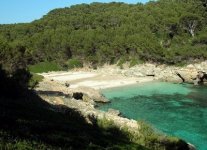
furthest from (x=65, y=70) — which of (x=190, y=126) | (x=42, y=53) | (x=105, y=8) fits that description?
(x=190, y=126)

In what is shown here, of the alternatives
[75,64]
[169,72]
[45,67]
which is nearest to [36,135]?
[169,72]

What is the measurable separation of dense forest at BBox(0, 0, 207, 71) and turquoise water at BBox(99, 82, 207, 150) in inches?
760

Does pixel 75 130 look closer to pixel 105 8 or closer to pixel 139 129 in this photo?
pixel 139 129

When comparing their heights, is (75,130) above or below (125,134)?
above

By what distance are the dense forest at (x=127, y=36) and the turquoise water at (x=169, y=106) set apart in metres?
19.3

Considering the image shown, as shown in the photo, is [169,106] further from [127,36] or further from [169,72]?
[127,36]

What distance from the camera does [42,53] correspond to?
361 feet

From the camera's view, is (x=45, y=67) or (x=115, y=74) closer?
(x=115, y=74)

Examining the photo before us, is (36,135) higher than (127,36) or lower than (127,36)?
higher

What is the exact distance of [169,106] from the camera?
5284cm

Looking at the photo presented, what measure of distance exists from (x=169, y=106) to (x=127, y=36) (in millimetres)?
49767

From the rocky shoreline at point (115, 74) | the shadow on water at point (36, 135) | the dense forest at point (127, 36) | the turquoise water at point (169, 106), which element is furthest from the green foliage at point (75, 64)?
the shadow on water at point (36, 135)

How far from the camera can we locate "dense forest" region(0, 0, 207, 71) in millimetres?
93938

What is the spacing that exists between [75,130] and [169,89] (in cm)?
5160
